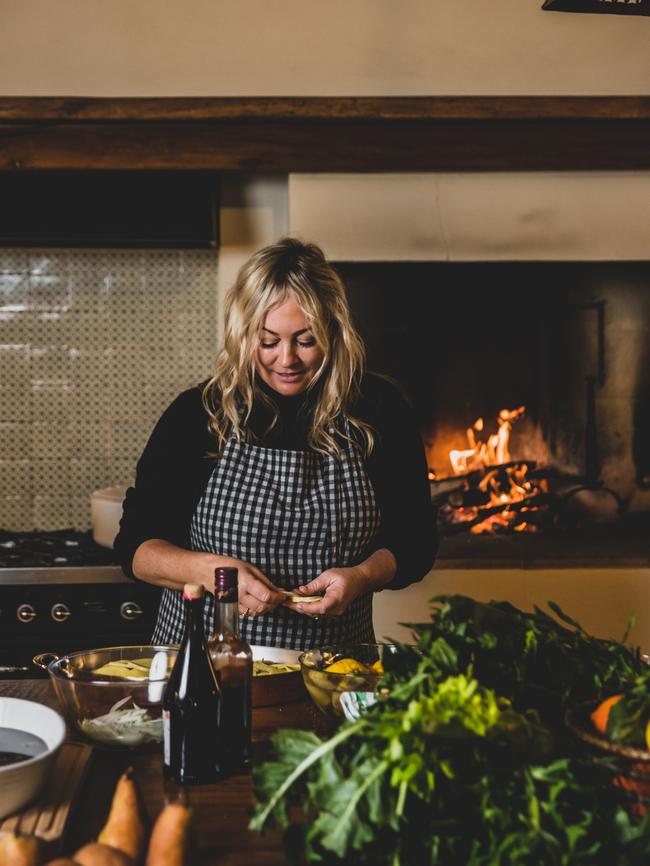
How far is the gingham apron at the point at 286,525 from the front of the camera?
6.34 ft

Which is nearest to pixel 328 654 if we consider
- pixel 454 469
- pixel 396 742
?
pixel 396 742

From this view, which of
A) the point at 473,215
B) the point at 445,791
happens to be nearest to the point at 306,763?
the point at 445,791

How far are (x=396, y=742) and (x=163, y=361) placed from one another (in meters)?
2.55

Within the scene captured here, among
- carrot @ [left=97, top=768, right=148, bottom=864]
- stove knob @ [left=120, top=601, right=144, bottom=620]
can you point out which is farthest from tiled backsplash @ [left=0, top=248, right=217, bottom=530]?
carrot @ [left=97, top=768, right=148, bottom=864]

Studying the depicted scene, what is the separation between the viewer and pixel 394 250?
119 inches

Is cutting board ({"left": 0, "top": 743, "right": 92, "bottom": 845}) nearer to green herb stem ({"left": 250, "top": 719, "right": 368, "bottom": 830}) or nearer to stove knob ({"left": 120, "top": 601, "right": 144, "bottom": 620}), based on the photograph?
green herb stem ({"left": 250, "top": 719, "right": 368, "bottom": 830})

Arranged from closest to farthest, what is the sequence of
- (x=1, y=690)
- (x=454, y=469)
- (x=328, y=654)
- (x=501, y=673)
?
1. (x=501, y=673)
2. (x=328, y=654)
3. (x=1, y=690)
4. (x=454, y=469)

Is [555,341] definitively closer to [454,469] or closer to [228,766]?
[454,469]

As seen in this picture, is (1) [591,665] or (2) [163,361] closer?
(1) [591,665]

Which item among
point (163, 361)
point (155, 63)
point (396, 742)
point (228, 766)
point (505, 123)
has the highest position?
point (155, 63)

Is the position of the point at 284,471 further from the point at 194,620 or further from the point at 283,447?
the point at 194,620

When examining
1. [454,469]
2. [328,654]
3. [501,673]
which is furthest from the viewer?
[454,469]

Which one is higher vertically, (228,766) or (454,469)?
(454,469)

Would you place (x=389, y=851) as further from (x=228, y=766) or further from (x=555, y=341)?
(x=555, y=341)
